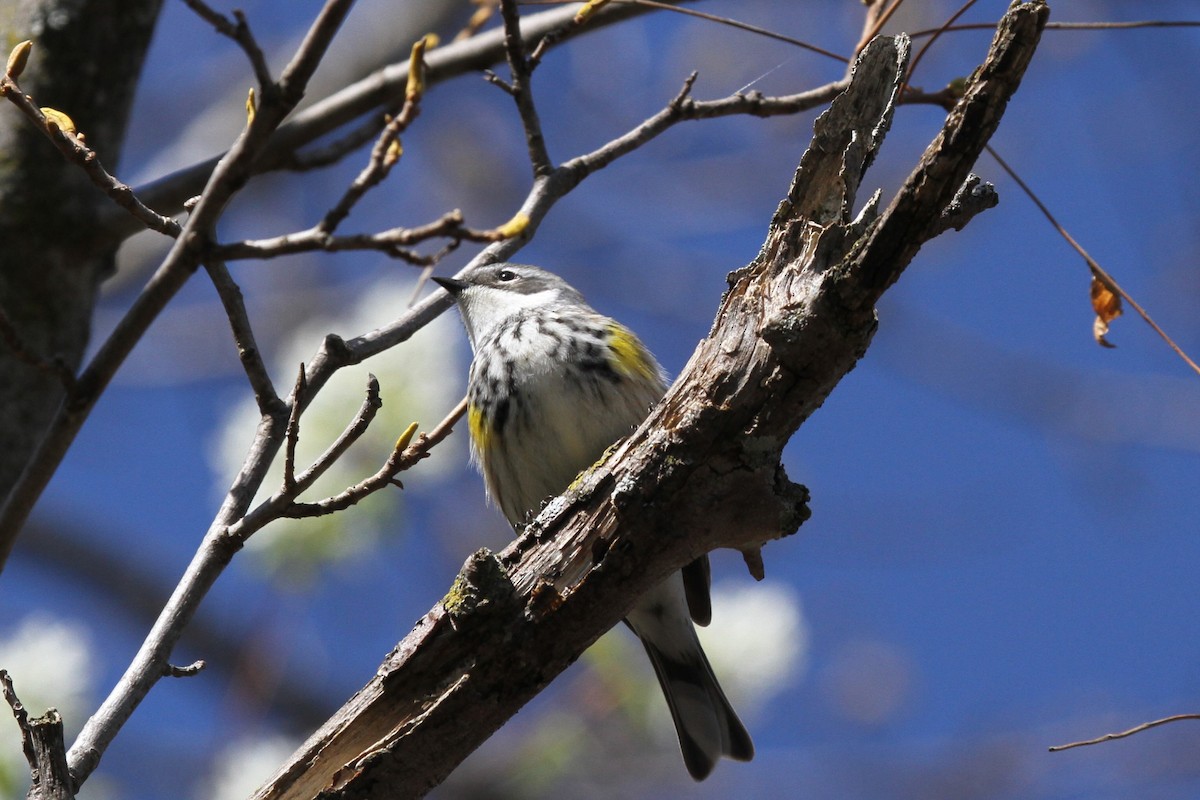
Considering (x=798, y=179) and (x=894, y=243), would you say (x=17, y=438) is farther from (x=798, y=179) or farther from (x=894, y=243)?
(x=894, y=243)

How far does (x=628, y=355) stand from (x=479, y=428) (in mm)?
650

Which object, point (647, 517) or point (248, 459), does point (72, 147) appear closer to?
point (248, 459)

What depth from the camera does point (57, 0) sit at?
13.7 ft

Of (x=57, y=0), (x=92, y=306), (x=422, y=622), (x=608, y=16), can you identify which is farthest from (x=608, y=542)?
(x=57, y=0)

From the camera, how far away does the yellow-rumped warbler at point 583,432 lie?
4562 millimetres

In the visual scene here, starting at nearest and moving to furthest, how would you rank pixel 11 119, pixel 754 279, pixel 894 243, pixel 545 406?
pixel 894 243 < pixel 754 279 < pixel 11 119 < pixel 545 406

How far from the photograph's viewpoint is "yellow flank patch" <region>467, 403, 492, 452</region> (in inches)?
191

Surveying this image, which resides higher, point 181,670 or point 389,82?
point 389,82

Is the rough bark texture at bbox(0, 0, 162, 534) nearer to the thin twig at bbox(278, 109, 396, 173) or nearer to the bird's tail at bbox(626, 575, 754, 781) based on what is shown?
the thin twig at bbox(278, 109, 396, 173)

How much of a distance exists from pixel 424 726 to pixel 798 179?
1426 millimetres

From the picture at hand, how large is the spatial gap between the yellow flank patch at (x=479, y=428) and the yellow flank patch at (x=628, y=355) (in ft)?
1.83

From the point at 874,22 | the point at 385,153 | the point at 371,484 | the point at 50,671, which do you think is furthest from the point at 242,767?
the point at 874,22

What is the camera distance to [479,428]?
491cm

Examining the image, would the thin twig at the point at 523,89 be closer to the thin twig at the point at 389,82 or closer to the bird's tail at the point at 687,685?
the thin twig at the point at 389,82
